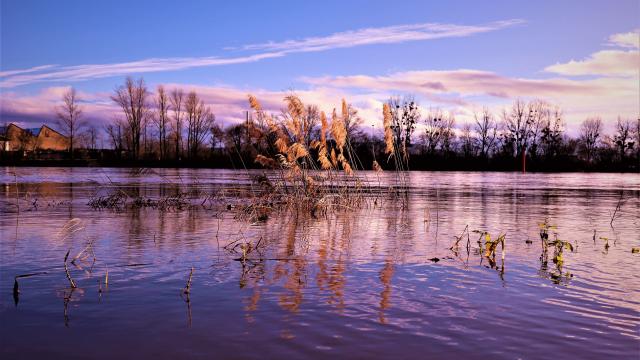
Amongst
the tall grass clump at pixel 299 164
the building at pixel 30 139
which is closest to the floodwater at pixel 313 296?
the tall grass clump at pixel 299 164

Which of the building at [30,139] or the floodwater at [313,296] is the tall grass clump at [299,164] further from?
the building at [30,139]

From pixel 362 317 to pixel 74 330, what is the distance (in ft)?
6.78

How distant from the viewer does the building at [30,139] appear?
336 ft

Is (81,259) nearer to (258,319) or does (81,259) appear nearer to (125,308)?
(125,308)

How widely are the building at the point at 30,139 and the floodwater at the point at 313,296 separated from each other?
98.3m

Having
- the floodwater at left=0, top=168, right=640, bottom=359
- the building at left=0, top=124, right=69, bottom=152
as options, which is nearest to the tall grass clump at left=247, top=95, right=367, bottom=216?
the floodwater at left=0, top=168, right=640, bottom=359

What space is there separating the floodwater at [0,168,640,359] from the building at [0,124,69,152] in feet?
323

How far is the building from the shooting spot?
102 metres

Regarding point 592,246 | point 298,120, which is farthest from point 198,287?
point 298,120

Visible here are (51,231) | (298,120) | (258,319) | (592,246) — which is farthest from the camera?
(298,120)

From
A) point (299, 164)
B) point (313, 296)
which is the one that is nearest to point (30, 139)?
point (299, 164)

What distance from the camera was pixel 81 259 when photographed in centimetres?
658

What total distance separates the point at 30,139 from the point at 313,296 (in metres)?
114

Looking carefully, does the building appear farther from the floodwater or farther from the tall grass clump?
the floodwater
